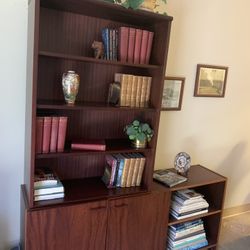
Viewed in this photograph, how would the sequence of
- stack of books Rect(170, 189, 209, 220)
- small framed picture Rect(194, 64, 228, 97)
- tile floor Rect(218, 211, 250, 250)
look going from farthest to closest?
tile floor Rect(218, 211, 250, 250) < small framed picture Rect(194, 64, 228, 97) < stack of books Rect(170, 189, 209, 220)

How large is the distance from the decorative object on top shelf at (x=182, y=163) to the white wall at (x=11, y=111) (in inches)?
47.4

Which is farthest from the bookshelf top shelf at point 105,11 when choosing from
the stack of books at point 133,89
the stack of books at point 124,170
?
the stack of books at point 124,170

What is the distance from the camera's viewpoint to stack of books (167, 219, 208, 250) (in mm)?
2150

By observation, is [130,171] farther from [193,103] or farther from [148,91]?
[193,103]

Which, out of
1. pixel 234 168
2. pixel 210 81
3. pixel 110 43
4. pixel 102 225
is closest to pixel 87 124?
pixel 110 43

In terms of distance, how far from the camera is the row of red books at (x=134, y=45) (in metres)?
1.70

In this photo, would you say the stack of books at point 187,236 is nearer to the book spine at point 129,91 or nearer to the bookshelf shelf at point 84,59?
the book spine at point 129,91

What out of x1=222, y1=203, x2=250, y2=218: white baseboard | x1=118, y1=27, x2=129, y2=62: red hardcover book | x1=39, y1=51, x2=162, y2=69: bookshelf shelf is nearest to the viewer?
x1=39, y1=51, x2=162, y2=69: bookshelf shelf

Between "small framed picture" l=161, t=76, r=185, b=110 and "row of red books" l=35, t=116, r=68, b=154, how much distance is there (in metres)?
0.95

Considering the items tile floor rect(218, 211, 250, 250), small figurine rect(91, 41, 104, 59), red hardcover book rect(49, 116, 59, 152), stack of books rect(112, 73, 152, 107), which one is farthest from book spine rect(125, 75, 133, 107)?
tile floor rect(218, 211, 250, 250)

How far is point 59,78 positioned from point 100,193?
0.79 meters

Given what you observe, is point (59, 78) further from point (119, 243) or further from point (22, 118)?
point (119, 243)

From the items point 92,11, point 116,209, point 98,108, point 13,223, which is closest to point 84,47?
point 92,11

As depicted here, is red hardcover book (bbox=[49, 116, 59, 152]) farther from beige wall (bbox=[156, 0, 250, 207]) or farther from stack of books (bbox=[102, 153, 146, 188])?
beige wall (bbox=[156, 0, 250, 207])
